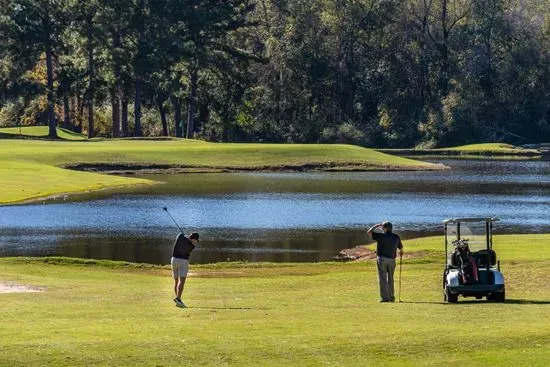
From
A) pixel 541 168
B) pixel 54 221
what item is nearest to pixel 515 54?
pixel 541 168

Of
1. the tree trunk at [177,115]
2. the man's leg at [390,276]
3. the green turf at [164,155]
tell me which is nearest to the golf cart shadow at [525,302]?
the man's leg at [390,276]

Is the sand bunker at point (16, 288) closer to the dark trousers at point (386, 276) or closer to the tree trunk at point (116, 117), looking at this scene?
the dark trousers at point (386, 276)

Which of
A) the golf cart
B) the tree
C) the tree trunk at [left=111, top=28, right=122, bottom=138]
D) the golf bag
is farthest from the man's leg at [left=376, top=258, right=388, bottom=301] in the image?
the tree trunk at [left=111, top=28, right=122, bottom=138]

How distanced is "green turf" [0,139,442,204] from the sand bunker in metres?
52.7

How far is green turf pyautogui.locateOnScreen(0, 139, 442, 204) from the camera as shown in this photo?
88500mm

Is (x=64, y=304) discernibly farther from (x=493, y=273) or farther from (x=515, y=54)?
(x=515, y=54)

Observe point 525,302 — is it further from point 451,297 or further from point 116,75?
point 116,75

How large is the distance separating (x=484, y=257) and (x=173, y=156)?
80018 millimetres

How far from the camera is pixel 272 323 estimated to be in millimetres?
20922

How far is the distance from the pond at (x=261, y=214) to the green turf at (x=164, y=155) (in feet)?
28.5

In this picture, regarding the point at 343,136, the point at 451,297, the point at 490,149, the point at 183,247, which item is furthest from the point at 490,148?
the point at 183,247

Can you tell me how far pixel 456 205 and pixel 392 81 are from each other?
286ft

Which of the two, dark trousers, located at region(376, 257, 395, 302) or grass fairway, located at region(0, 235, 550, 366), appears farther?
dark trousers, located at region(376, 257, 395, 302)

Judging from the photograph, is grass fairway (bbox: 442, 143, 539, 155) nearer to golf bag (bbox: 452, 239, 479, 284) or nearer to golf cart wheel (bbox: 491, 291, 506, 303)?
golf cart wheel (bbox: 491, 291, 506, 303)
